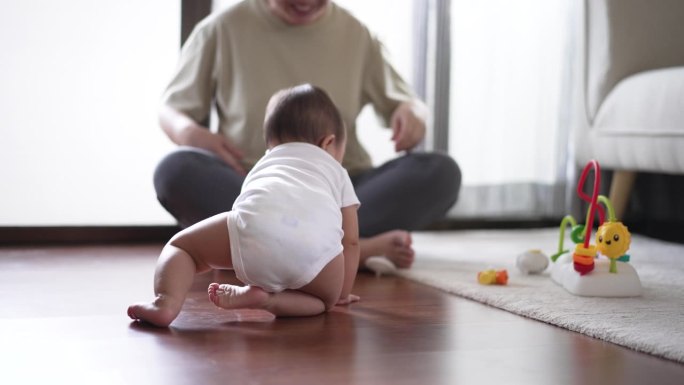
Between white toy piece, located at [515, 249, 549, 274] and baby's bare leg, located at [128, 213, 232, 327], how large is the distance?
2.25ft

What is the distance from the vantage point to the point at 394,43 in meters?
2.51

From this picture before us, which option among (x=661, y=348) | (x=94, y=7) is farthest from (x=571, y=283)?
(x=94, y=7)

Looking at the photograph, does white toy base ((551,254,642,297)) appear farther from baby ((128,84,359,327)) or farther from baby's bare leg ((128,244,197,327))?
baby's bare leg ((128,244,197,327))

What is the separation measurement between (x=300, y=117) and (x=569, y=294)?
562mm

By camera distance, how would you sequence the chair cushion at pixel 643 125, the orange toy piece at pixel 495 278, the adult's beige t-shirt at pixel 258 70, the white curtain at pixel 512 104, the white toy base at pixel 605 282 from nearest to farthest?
the white toy base at pixel 605 282, the orange toy piece at pixel 495 278, the adult's beige t-shirt at pixel 258 70, the chair cushion at pixel 643 125, the white curtain at pixel 512 104

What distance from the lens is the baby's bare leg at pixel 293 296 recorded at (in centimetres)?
118

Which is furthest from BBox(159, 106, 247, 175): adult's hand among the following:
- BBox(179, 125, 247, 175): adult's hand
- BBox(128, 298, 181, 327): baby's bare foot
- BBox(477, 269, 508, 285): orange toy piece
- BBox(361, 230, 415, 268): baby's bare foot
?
BBox(128, 298, 181, 327): baby's bare foot

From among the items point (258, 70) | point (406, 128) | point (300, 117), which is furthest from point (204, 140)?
point (300, 117)

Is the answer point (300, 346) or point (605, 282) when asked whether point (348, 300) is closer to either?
point (300, 346)

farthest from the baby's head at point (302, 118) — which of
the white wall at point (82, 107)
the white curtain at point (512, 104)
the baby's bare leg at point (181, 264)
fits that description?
the white curtain at point (512, 104)

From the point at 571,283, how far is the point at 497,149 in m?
1.22

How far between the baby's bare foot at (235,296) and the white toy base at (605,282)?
0.57 meters

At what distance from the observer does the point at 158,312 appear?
113 centimetres

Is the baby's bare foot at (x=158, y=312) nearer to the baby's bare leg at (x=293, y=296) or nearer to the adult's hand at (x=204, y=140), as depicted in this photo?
the baby's bare leg at (x=293, y=296)
